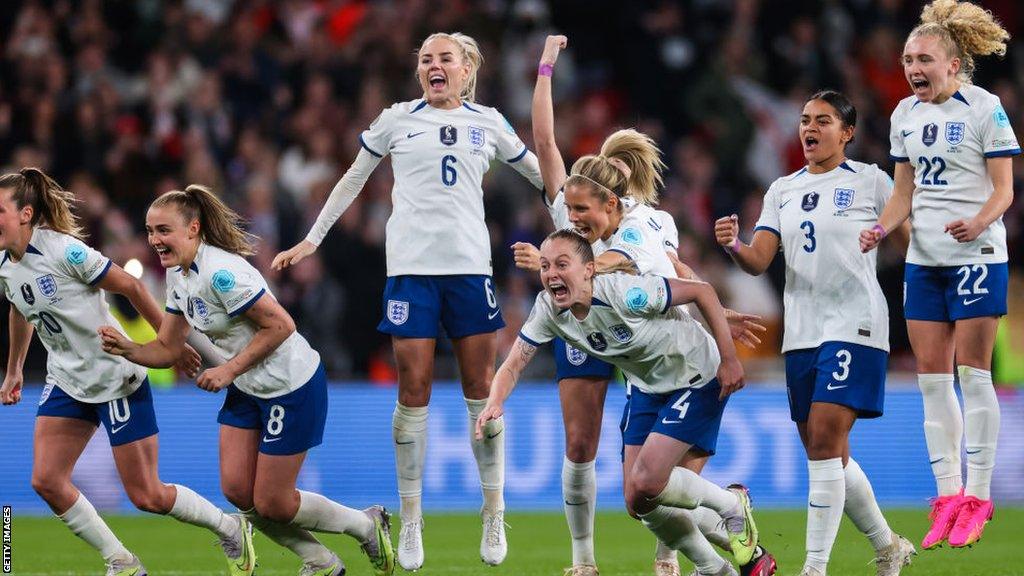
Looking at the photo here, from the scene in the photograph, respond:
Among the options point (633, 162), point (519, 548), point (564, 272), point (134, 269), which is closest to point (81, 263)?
point (134, 269)

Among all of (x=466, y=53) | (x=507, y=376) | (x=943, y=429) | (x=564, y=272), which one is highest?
(x=466, y=53)

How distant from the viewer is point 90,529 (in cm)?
812

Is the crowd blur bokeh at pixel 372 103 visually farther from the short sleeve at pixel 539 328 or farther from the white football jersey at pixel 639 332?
the short sleeve at pixel 539 328

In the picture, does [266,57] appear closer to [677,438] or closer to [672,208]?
[672,208]

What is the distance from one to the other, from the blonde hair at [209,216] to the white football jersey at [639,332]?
5.50 feet

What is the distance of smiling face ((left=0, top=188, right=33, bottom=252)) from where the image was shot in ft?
26.0

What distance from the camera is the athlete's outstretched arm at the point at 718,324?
7289mm

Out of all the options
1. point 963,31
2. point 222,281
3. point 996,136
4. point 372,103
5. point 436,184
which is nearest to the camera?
point 222,281

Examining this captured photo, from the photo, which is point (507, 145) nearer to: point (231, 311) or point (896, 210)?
point (231, 311)

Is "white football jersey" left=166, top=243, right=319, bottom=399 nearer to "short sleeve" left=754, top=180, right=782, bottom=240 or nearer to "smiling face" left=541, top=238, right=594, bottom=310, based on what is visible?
"smiling face" left=541, top=238, right=594, bottom=310

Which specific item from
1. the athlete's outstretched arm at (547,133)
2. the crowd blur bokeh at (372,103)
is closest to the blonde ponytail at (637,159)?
the athlete's outstretched arm at (547,133)

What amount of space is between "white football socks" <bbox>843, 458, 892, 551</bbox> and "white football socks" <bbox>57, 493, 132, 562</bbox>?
3.85 meters

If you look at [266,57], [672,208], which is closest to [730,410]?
[672,208]

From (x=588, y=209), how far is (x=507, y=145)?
1.44 m
